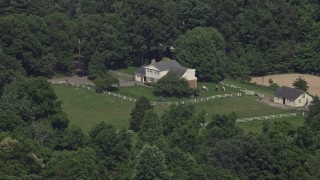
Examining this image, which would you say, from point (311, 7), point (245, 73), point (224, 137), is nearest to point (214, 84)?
point (245, 73)

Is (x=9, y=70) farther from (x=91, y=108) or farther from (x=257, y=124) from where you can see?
(x=257, y=124)

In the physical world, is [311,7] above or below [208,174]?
above

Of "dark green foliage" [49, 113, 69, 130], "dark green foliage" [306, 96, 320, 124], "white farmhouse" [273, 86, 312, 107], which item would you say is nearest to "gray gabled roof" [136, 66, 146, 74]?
"white farmhouse" [273, 86, 312, 107]

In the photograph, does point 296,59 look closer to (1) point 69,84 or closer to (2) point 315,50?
(2) point 315,50

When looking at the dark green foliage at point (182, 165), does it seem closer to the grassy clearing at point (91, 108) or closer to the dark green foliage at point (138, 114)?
the dark green foliage at point (138, 114)

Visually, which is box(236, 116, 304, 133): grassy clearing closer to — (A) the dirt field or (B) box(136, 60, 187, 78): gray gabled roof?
(A) the dirt field

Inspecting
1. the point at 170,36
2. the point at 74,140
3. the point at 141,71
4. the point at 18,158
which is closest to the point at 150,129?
the point at 74,140
